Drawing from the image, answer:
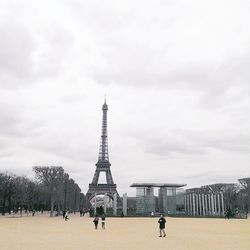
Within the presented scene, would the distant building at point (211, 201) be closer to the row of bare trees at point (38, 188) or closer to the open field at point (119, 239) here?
the row of bare trees at point (38, 188)

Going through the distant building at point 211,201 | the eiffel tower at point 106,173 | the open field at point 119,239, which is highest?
the eiffel tower at point 106,173

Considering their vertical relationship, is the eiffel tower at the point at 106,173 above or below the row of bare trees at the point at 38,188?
above

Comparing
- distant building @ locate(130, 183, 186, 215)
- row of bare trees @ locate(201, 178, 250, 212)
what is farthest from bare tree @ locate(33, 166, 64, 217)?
row of bare trees @ locate(201, 178, 250, 212)

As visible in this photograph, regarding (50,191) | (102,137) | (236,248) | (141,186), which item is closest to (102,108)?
(102,137)

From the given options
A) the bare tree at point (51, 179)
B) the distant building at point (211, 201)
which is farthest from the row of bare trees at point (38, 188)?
the distant building at point (211, 201)

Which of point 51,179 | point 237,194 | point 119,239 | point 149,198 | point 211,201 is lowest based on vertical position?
point 119,239

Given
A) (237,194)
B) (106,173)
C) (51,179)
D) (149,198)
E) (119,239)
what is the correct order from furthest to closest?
1. (106,173)
2. (237,194)
3. (149,198)
4. (51,179)
5. (119,239)

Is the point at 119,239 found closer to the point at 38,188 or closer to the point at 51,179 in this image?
the point at 51,179

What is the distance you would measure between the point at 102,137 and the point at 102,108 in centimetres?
1512

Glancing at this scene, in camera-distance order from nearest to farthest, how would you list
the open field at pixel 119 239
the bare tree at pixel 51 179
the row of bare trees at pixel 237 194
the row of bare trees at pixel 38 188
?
the open field at pixel 119 239 → the row of bare trees at pixel 38 188 → the bare tree at pixel 51 179 → the row of bare trees at pixel 237 194

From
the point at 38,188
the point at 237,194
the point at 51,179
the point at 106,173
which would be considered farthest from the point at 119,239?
the point at 106,173

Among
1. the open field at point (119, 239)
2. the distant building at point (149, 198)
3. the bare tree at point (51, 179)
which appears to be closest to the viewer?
the open field at point (119, 239)

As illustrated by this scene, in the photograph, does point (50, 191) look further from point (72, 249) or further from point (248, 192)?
point (72, 249)

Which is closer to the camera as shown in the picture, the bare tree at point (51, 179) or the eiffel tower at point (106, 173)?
the bare tree at point (51, 179)
